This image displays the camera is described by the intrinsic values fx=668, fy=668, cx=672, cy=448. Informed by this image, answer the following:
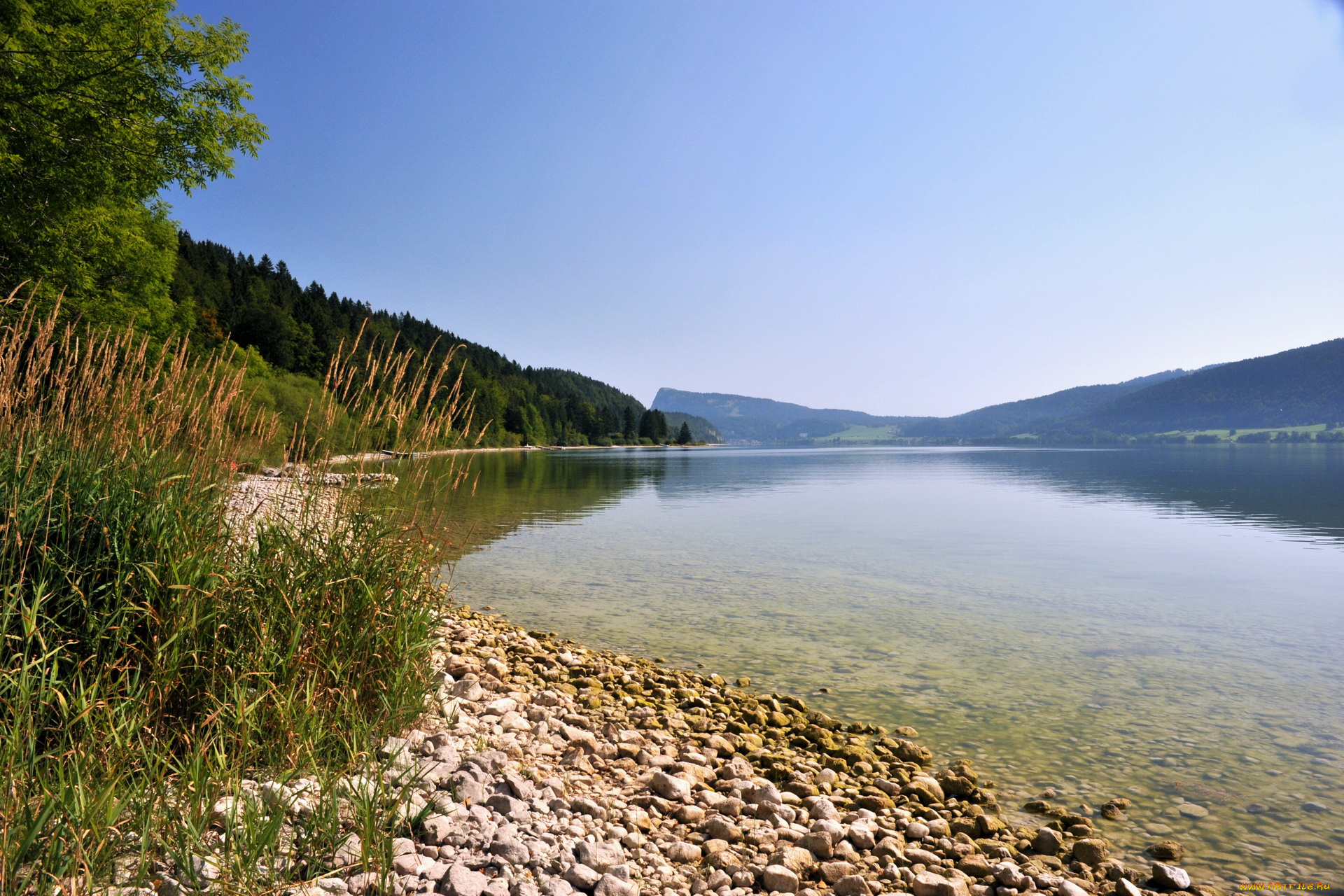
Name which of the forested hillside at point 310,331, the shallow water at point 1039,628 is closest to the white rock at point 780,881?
the shallow water at point 1039,628

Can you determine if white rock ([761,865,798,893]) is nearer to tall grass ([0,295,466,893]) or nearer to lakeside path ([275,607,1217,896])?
lakeside path ([275,607,1217,896])

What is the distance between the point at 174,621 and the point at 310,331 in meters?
98.6

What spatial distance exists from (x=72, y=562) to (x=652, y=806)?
13.2 ft

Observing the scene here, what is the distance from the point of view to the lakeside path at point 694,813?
3.73 meters

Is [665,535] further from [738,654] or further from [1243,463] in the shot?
[1243,463]

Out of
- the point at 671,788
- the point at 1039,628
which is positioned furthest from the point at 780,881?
the point at 1039,628

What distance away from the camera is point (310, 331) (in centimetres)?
8988

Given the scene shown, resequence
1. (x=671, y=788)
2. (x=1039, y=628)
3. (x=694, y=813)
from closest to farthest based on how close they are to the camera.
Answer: (x=694, y=813), (x=671, y=788), (x=1039, y=628)

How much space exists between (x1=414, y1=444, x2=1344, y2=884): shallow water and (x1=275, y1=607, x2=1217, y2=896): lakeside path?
2.36ft

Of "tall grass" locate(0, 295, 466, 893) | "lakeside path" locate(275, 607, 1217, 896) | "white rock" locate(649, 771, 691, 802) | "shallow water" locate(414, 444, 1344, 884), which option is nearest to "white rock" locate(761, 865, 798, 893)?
"lakeside path" locate(275, 607, 1217, 896)

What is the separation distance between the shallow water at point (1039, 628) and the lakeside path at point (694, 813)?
2.36 ft

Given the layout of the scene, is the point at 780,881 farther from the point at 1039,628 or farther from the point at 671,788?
the point at 1039,628

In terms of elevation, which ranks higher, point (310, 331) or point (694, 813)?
point (310, 331)

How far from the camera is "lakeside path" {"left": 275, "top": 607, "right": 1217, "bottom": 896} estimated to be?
373 centimetres
